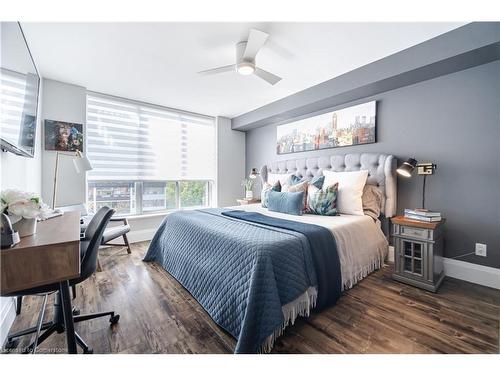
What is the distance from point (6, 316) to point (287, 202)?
2.57m

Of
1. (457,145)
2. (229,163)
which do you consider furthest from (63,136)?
(457,145)

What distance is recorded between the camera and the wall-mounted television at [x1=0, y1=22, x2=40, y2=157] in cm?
119

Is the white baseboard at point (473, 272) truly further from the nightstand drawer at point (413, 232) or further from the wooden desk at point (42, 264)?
the wooden desk at point (42, 264)

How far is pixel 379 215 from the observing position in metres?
2.64

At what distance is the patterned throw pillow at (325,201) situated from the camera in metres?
2.51

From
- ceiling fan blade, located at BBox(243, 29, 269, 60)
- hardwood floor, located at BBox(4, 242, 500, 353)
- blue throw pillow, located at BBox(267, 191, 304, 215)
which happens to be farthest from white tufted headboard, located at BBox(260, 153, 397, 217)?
ceiling fan blade, located at BBox(243, 29, 269, 60)

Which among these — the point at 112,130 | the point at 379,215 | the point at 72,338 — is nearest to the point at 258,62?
the point at 379,215

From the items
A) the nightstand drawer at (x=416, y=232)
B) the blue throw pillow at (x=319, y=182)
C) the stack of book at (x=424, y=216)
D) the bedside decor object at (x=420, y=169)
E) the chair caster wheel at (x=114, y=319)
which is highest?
the bedside decor object at (x=420, y=169)

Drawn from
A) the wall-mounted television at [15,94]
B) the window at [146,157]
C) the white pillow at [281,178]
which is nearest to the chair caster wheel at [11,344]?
the wall-mounted television at [15,94]

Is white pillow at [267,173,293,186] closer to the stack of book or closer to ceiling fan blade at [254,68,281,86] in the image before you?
ceiling fan blade at [254,68,281,86]

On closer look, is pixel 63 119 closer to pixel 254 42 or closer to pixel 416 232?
pixel 254 42

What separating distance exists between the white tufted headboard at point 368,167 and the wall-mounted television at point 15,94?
3207mm
